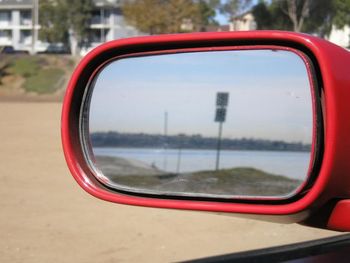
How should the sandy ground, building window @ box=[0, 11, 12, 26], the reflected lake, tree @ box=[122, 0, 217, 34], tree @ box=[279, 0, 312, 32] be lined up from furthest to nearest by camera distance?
building window @ box=[0, 11, 12, 26] → tree @ box=[122, 0, 217, 34] → tree @ box=[279, 0, 312, 32] → the sandy ground → the reflected lake

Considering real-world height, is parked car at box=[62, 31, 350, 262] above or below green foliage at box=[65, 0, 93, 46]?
below

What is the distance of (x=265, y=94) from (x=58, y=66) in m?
44.6

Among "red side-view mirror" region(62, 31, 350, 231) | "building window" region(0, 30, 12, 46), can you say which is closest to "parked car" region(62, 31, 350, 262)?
"red side-view mirror" region(62, 31, 350, 231)

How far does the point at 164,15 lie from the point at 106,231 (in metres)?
45.5

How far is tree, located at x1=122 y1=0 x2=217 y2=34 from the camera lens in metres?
50.2

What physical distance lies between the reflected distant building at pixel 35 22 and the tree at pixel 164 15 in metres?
13.9

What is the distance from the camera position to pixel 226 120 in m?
4.68

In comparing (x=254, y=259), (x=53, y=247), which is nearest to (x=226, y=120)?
(x=254, y=259)

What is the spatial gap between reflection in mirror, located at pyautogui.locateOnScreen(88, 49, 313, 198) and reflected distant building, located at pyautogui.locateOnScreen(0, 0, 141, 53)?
203ft

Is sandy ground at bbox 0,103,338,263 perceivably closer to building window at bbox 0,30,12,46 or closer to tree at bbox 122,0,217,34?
tree at bbox 122,0,217,34

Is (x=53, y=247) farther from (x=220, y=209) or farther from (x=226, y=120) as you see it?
(x=220, y=209)

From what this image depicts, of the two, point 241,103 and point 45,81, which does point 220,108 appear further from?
point 45,81

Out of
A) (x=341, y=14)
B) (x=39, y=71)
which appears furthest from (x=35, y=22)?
(x=341, y=14)

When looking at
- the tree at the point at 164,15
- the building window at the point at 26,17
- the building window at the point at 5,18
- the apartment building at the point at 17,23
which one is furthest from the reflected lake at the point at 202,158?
the building window at the point at 5,18
